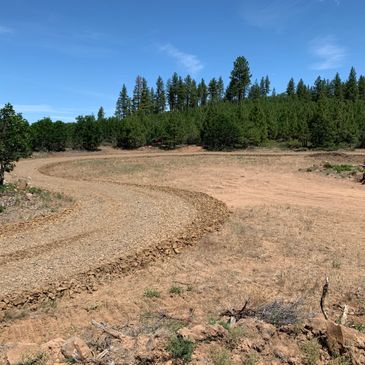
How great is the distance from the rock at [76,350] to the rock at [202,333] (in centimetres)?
146

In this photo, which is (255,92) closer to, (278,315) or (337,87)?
(337,87)

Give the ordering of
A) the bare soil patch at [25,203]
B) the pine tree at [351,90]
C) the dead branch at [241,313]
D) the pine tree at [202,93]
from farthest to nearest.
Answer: the pine tree at [202,93], the pine tree at [351,90], the bare soil patch at [25,203], the dead branch at [241,313]

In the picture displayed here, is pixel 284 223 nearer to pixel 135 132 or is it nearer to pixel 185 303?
pixel 185 303

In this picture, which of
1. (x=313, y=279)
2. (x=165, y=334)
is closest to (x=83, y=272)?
(x=165, y=334)

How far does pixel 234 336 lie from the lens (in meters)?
6.52

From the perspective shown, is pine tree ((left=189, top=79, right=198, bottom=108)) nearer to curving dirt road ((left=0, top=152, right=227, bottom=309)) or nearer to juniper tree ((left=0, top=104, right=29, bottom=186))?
curving dirt road ((left=0, top=152, right=227, bottom=309))

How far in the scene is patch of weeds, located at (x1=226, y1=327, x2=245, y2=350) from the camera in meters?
6.41

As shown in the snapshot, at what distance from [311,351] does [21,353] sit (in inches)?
180

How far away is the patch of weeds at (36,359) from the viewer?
588 centimetres

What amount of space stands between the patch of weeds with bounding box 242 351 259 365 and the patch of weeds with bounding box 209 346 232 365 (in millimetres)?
244

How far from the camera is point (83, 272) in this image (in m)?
11.3

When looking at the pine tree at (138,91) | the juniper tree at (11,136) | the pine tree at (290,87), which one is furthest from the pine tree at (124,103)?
the juniper tree at (11,136)

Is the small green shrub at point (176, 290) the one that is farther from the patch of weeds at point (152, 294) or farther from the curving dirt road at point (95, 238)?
the curving dirt road at point (95, 238)

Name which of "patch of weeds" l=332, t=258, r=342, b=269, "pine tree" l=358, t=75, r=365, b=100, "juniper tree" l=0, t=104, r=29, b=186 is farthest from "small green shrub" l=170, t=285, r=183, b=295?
"pine tree" l=358, t=75, r=365, b=100
